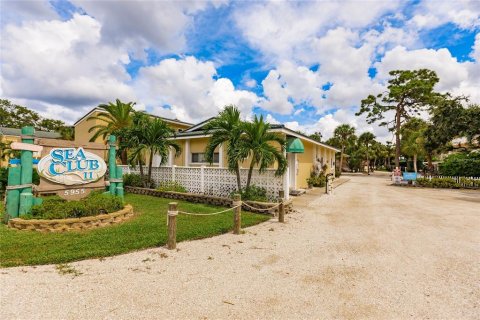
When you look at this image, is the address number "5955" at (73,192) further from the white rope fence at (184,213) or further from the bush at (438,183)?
the bush at (438,183)

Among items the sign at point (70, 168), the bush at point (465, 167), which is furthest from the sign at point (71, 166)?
the bush at point (465, 167)

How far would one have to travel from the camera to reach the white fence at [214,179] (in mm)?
9781

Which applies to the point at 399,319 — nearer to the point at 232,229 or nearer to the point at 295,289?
the point at 295,289

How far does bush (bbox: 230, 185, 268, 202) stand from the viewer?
929 cm

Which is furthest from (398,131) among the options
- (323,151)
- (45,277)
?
(45,277)

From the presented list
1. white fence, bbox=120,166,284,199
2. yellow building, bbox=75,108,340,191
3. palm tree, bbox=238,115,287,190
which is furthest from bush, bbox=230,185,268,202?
yellow building, bbox=75,108,340,191

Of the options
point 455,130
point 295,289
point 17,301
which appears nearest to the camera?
point 17,301

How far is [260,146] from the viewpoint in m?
8.88

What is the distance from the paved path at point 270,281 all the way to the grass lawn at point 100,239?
0.32 m

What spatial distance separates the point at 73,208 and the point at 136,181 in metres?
7.41

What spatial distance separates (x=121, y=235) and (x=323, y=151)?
18994 mm

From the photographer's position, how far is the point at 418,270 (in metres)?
4.29

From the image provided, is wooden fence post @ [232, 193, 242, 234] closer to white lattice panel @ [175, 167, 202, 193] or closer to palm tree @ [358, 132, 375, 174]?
white lattice panel @ [175, 167, 202, 193]

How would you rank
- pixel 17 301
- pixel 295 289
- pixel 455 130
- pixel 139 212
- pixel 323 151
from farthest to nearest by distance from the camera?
1. pixel 323 151
2. pixel 455 130
3. pixel 139 212
4. pixel 295 289
5. pixel 17 301
